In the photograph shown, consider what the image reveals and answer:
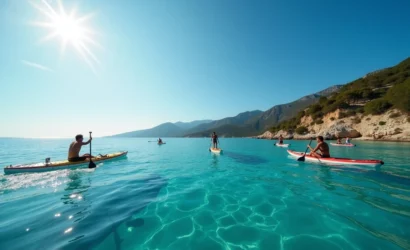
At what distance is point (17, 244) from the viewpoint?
5.30 m

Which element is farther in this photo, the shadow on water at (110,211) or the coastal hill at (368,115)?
the coastal hill at (368,115)

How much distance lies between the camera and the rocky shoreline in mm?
44375

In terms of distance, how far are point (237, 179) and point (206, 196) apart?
421cm

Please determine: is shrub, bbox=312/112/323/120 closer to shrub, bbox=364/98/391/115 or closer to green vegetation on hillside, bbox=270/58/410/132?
green vegetation on hillside, bbox=270/58/410/132

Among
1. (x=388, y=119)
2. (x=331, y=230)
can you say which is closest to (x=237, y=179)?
(x=331, y=230)

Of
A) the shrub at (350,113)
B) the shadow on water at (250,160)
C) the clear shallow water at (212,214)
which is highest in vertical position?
the shrub at (350,113)

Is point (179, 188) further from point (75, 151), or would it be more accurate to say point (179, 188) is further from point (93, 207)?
point (75, 151)

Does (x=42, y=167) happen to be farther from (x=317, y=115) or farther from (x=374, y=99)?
(x=374, y=99)

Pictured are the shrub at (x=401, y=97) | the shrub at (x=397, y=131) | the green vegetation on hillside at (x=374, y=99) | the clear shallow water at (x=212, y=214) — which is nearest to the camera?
the clear shallow water at (x=212, y=214)

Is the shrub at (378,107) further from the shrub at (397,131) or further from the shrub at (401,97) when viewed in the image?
the shrub at (397,131)

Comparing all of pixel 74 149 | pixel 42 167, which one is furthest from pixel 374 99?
pixel 42 167

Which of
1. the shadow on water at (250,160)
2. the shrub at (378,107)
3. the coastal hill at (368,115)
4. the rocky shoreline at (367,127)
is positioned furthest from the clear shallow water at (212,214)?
Answer: the shrub at (378,107)

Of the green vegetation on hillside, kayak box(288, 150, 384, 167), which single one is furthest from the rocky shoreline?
kayak box(288, 150, 384, 167)

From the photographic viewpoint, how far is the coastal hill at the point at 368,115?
46.8 meters
